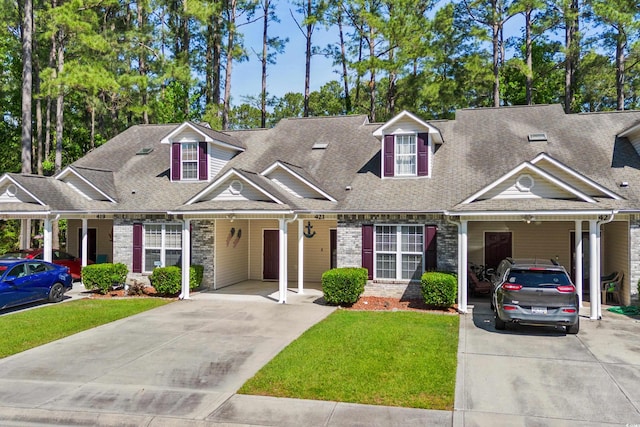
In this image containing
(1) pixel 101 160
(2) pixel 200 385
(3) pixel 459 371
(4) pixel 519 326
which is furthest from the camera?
(1) pixel 101 160

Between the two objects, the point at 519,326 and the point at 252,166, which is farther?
the point at 252,166

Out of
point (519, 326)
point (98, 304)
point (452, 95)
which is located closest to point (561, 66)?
point (452, 95)

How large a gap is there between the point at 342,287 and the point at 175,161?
9.90 meters

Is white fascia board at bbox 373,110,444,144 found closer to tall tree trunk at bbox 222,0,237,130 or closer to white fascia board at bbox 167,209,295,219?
white fascia board at bbox 167,209,295,219

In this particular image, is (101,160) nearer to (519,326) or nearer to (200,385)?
(200,385)

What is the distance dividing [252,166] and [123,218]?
5.58m

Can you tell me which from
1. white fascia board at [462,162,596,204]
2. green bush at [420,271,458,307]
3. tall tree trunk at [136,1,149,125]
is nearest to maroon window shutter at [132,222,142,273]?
green bush at [420,271,458,307]

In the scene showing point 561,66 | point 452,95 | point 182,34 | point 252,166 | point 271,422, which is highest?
point 182,34

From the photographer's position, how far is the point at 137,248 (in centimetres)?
Result: 1870

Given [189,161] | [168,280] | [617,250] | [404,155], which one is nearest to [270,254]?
[168,280]

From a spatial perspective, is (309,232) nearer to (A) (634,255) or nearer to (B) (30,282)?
(B) (30,282)

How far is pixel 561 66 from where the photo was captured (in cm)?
3238

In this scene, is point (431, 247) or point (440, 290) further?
point (431, 247)

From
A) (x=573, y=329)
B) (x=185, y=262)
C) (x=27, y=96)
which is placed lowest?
(x=573, y=329)
